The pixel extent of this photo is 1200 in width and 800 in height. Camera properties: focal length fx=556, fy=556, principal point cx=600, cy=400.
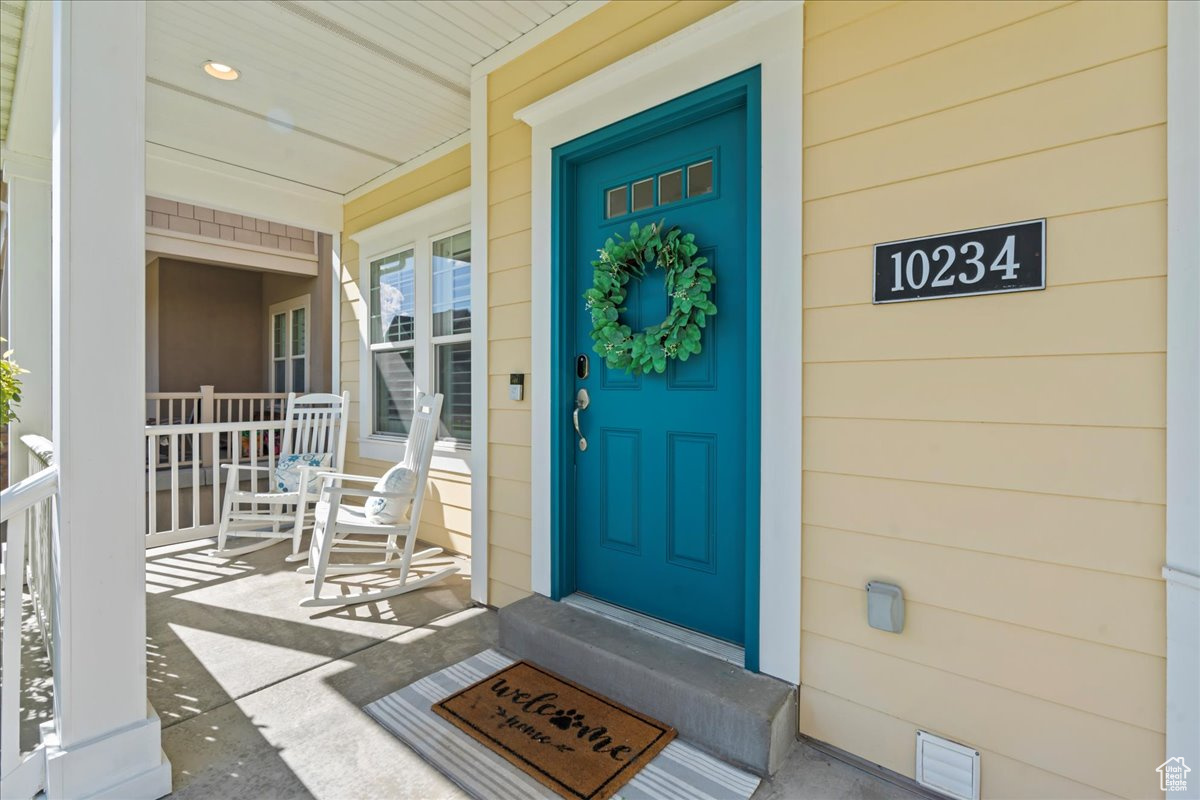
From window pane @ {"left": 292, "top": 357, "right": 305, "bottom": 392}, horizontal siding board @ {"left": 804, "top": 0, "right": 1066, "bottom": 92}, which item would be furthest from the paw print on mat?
window pane @ {"left": 292, "top": 357, "right": 305, "bottom": 392}

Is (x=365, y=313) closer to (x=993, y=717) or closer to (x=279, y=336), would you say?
(x=993, y=717)

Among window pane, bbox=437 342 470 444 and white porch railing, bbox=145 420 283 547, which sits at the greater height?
window pane, bbox=437 342 470 444

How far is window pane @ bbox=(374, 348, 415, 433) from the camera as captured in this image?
430cm

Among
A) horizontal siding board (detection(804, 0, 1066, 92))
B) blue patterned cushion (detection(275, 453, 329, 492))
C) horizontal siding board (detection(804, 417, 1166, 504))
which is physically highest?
horizontal siding board (detection(804, 0, 1066, 92))

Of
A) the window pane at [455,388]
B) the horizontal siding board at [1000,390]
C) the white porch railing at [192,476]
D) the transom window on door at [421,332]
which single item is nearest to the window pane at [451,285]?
the transom window on door at [421,332]

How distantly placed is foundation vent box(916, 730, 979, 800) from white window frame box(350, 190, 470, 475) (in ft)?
9.02

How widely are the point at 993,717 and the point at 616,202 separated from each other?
7.44 ft

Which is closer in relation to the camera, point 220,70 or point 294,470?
point 220,70

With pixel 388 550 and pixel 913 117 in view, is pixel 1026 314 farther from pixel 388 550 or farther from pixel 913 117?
pixel 388 550

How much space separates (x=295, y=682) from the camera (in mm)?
2205

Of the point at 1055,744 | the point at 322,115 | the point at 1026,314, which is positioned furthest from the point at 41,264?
the point at 1055,744
